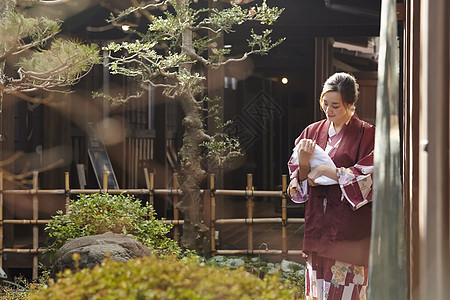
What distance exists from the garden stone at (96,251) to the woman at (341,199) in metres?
1.46

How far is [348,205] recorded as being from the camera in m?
4.11

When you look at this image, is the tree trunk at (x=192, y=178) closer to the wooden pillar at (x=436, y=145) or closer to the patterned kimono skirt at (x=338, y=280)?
the patterned kimono skirt at (x=338, y=280)

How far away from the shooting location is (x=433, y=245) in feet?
11.0

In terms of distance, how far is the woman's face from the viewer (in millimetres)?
4094

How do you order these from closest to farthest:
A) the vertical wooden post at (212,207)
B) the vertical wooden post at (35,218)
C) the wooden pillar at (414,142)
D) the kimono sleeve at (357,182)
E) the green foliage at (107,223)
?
the wooden pillar at (414,142), the kimono sleeve at (357,182), the green foliage at (107,223), the vertical wooden post at (212,207), the vertical wooden post at (35,218)

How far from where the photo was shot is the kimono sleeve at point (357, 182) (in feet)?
13.2

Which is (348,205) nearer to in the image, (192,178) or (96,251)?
(96,251)

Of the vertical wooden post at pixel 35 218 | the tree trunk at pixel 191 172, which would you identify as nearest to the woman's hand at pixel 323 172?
the tree trunk at pixel 191 172

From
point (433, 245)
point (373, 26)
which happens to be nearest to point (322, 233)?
point (433, 245)

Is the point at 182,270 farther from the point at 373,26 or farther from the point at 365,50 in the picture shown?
the point at 365,50

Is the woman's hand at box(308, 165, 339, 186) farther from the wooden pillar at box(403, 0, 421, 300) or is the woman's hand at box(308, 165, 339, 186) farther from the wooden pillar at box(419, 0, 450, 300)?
the wooden pillar at box(419, 0, 450, 300)

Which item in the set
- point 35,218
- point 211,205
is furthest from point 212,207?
point 35,218

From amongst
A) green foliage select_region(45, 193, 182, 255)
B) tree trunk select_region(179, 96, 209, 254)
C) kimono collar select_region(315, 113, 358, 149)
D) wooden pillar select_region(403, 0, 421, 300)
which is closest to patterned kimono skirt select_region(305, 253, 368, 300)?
wooden pillar select_region(403, 0, 421, 300)

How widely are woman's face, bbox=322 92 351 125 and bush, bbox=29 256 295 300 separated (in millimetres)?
1705
